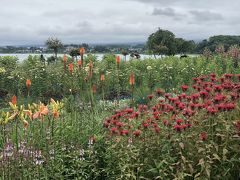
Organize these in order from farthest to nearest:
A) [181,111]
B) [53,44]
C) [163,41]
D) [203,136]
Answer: [163,41] < [53,44] < [181,111] < [203,136]

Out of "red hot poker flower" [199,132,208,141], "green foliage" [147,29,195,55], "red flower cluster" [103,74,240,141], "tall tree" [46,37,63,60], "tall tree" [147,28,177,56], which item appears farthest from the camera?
"green foliage" [147,29,195,55]

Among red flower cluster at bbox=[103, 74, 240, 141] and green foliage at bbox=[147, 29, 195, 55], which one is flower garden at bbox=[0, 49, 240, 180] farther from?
green foliage at bbox=[147, 29, 195, 55]

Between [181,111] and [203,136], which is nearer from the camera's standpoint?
[203,136]

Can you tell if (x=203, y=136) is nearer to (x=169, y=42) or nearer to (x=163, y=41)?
(x=163, y=41)

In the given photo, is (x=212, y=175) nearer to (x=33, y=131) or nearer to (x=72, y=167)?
(x=72, y=167)

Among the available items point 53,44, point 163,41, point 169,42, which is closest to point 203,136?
point 53,44

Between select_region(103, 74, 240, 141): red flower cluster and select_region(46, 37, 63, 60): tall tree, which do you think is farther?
select_region(46, 37, 63, 60): tall tree

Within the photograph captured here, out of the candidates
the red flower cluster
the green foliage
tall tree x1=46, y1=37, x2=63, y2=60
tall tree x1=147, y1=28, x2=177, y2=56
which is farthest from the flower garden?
the green foliage

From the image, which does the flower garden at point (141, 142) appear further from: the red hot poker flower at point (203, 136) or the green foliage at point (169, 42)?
the green foliage at point (169, 42)

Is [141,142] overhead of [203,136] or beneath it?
beneath

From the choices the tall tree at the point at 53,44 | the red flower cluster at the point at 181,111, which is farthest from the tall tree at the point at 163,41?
the red flower cluster at the point at 181,111

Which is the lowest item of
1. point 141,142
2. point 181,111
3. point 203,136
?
point 141,142

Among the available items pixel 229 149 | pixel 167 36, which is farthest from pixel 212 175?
pixel 167 36

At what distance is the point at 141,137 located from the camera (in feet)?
19.1
